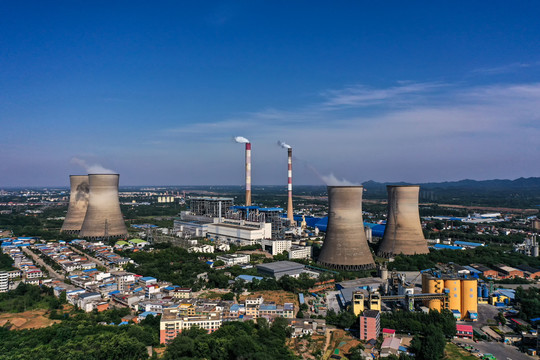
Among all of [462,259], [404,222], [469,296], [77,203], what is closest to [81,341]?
[469,296]

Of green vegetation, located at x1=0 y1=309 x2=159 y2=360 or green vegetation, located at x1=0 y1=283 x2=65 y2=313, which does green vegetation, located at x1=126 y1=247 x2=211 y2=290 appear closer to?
green vegetation, located at x1=0 y1=283 x2=65 y2=313

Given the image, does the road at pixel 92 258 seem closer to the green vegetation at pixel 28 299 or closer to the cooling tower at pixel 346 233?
the green vegetation at pixel 28 299

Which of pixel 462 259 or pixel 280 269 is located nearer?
pixel 280 269

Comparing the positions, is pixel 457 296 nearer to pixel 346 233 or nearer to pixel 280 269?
pixel 346 233

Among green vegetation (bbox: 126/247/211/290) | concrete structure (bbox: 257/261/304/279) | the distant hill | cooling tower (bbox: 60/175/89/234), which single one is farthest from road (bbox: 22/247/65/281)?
the distant hill

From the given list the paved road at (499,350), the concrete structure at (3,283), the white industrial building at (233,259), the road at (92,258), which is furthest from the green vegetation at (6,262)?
the paved road at (499,350)

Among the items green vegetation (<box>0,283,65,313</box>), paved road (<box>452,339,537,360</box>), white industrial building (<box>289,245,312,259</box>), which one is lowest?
paved road (<box>452,339,537,360</box>)
